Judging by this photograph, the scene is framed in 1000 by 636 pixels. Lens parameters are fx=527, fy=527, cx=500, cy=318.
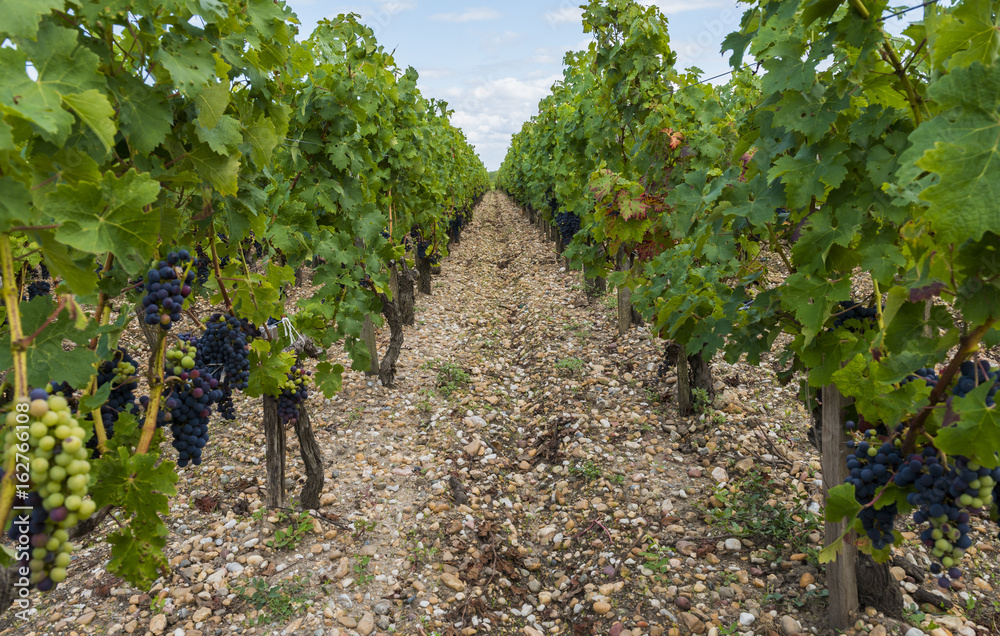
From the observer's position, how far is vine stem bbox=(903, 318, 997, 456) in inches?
66.2

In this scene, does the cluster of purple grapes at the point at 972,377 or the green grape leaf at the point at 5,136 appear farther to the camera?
the cluster of purple grapes at the point at 972,377

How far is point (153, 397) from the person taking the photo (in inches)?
83.4

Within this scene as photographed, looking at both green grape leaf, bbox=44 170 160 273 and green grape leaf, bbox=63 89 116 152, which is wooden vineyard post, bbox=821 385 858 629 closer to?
Result: green grape leaf, bbox=44 170 160 273

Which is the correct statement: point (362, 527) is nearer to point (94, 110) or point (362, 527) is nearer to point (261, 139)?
point (261, 139)

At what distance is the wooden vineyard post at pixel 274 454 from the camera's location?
4543 mm

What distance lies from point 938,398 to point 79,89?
2989mm

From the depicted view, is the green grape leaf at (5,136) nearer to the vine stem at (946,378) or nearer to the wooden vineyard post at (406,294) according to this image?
the vine stem at (946,378)

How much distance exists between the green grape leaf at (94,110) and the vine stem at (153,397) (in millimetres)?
859

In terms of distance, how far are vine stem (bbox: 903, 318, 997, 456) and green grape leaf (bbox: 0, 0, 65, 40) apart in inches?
113

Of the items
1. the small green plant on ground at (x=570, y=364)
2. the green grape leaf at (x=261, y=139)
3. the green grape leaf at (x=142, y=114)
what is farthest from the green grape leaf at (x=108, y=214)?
the small green plant on ground at (x=570, y=364)

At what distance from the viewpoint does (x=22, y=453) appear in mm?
1223

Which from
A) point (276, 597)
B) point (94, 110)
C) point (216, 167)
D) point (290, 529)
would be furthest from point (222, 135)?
point (290, 529)

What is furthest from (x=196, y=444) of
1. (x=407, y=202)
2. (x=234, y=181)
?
(x=407, y=202)

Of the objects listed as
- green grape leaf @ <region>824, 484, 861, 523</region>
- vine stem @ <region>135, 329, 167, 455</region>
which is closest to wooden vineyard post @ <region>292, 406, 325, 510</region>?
vine stem @ <region>135, 329, 167, 455</region>
